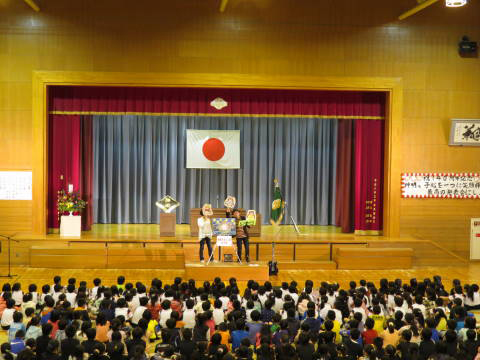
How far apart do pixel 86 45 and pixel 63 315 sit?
780 cm

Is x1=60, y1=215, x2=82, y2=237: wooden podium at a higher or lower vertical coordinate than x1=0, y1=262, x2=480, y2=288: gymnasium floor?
higher

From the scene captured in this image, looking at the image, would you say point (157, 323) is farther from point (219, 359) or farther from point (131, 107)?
point (131, 107)

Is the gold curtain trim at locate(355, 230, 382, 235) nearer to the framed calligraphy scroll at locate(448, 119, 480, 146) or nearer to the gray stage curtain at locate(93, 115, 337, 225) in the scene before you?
the framed calligraphy scroll at locate(448, 119, 480, 146)

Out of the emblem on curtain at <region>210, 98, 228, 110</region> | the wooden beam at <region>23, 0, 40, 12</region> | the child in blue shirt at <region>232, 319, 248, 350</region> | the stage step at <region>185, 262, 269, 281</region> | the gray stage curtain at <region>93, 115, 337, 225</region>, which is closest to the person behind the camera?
the child in blue shirt at <region>232, 319, 248, 350</region>

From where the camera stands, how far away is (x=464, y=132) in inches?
535

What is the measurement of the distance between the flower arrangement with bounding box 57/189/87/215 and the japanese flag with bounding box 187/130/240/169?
11.7 ft

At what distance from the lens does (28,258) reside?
12672mm

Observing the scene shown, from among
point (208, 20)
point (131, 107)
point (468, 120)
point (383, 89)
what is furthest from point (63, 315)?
point (468, 120)

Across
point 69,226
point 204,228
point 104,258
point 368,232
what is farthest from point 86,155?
point 368,232

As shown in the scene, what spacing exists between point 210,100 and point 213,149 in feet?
9.16

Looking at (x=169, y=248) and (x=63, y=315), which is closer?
(x=63, y=315)

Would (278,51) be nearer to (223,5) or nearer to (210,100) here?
(223,5)

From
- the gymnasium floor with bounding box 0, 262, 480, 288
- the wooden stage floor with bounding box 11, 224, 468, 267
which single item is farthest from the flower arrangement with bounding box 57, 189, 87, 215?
the gymnasium floor with bounding box 0, 262, 480, 288

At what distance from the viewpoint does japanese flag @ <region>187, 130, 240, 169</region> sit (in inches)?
640
